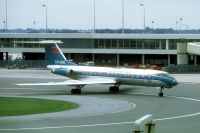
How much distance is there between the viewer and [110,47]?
133m

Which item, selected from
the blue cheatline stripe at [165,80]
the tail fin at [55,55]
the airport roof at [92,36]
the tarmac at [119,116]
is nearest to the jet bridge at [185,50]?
the airport roof at [92,36]

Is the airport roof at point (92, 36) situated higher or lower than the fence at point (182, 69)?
higher

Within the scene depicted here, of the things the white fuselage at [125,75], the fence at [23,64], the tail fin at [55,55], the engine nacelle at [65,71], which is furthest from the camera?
the fence at [23,64]

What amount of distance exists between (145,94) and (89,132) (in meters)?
29.3

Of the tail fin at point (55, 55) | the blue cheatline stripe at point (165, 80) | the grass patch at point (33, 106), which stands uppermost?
the tail fin at point (55, 55)

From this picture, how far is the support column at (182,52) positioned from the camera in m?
101

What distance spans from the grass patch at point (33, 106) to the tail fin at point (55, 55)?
16245 millimetres

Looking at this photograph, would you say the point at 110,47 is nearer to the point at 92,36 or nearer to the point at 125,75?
the point at 92,36

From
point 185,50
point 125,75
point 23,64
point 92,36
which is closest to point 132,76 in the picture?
point 125,75

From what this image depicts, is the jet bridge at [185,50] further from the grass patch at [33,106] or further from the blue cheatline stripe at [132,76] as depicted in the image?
the grass patch at [33,106]

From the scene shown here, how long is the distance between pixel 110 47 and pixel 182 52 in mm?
34302

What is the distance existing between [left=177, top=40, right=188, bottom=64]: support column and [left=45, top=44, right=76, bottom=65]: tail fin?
144 feet

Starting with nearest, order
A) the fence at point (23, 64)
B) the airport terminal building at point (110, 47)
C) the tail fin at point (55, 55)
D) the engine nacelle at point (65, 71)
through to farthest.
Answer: the engine nacelle at point (65, 71) < the tail fin at point (55, 55) < the fence at point (23, 64) < the airport terminal building at point (110, 47)

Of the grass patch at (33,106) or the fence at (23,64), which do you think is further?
the fence at (23,64)
